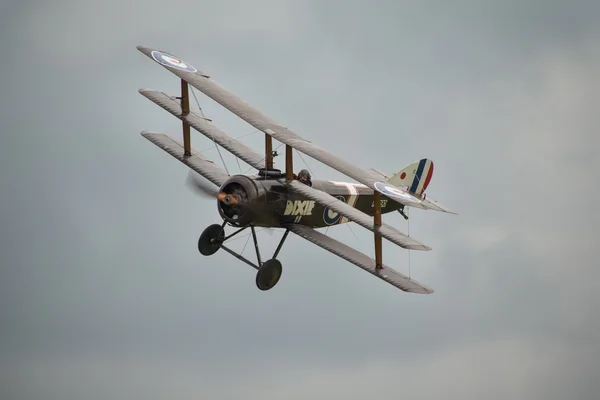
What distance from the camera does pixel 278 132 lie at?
31.1 m

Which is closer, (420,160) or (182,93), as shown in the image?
(182,93)

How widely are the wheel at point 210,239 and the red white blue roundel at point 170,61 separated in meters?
4.19

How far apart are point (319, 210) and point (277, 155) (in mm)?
1966

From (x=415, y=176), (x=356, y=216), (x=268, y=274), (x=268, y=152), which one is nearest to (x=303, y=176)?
(x=268, y=152)

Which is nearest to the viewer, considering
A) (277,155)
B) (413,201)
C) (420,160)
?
(413,201)

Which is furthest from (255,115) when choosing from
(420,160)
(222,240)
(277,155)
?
(420,160)

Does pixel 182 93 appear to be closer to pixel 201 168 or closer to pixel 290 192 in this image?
pixel 201 168

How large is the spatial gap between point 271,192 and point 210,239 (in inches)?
83.8

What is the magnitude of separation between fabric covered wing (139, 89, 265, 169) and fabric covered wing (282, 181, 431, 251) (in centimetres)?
142

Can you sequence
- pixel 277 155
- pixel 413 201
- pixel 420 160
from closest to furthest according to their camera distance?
pixel 413 201
pixel 277 155
pixel 420 160

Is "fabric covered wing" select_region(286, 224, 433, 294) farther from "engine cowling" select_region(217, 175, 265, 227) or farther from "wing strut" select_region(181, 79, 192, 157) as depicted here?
"wing strut" select_region(181, 79, 192, 157)

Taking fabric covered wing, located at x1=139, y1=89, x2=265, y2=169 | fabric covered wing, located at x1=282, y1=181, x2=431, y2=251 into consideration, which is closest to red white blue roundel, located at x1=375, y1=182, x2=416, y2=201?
fabric covered wing, located at x1=282, y1=181, x2=431, y2=251

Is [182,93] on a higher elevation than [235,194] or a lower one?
higher

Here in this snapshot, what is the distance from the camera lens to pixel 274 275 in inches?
1227
